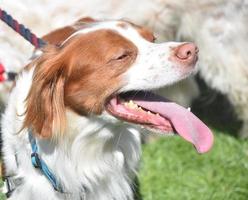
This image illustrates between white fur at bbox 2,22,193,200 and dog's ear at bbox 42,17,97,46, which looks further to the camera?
dog's ear at bbox 42,17,97,46

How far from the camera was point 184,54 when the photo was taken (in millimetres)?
2773

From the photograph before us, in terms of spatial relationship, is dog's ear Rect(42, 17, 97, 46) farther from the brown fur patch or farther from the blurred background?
the blurred background

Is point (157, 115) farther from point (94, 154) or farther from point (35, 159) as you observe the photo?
point (35, 159)

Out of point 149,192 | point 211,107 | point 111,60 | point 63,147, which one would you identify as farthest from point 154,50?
point 211,107

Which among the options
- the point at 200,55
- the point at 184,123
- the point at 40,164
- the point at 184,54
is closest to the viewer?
the point at 184,54

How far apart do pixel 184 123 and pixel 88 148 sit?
0.42m

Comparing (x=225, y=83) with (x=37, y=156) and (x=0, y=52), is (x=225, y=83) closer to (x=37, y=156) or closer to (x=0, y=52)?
(x=0, y=52)

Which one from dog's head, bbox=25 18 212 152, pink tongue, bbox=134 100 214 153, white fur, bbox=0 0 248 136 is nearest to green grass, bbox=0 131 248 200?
white fur, bbox=0 0 248 136

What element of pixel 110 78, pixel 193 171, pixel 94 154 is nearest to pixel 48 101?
pixel 110 78

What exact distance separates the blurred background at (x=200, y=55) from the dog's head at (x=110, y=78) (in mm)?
1232

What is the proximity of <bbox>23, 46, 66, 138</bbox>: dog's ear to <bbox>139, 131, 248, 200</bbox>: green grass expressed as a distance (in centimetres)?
131

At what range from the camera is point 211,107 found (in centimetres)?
540

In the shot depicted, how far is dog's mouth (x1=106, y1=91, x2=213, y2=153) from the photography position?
2812 mm

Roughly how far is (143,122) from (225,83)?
187 cm
